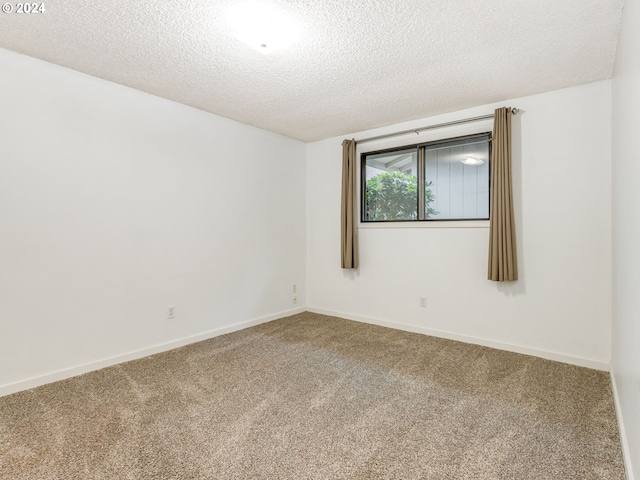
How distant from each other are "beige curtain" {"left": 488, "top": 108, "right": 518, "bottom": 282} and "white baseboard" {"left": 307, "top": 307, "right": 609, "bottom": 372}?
66 cm

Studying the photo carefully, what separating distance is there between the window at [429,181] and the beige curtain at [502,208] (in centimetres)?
28

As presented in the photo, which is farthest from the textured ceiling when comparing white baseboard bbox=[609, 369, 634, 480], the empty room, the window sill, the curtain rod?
white baseboard bbox=[609, 369, 634, 480]

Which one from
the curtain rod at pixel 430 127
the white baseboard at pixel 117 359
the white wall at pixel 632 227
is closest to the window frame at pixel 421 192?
the curtain rod at pixel 430 127

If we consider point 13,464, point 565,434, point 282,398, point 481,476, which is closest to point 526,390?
point 565,434

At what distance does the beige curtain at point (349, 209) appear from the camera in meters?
4.08

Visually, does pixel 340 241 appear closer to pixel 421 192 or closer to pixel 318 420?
pixel 421 192

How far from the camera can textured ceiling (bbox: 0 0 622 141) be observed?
186 cm

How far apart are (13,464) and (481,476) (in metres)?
2.15

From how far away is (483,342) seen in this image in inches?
129

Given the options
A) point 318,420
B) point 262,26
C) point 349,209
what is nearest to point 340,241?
point 349,209

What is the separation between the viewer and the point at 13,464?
155 cm

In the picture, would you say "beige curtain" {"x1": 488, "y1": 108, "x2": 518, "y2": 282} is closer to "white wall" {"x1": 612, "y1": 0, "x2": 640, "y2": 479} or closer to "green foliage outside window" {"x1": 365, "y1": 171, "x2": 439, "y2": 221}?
"green foliage outside window" {"x1": 365, "y1": 171, "x2": 439, "y2": 221}

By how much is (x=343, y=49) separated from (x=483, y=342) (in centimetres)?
290

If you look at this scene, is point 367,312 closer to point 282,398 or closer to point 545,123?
point 282,398
